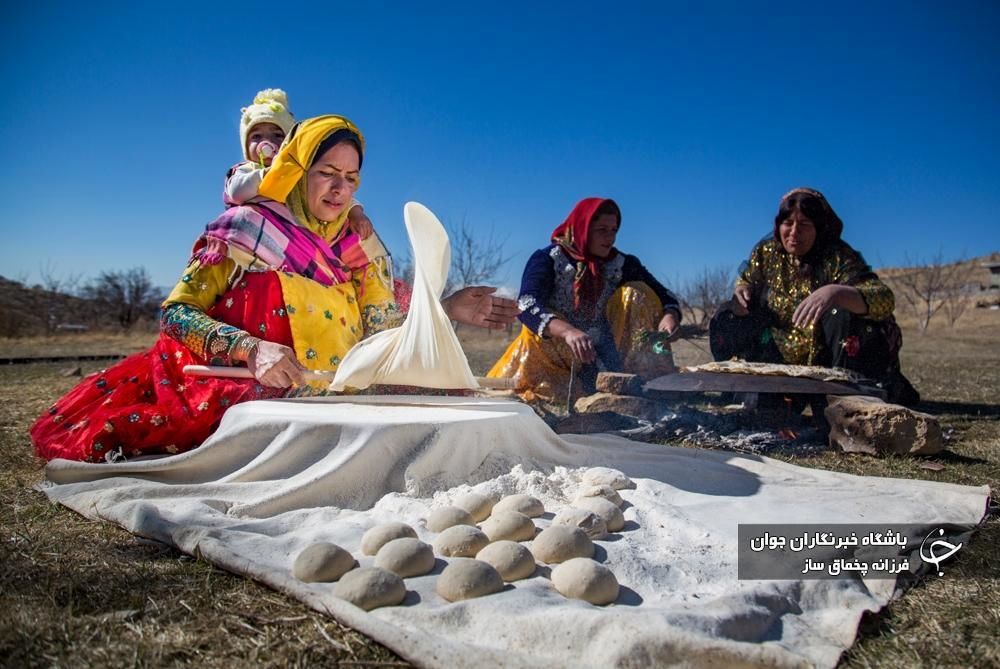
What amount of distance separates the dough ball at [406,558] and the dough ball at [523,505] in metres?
0.40

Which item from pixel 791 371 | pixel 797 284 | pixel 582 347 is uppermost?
pixel 797 284

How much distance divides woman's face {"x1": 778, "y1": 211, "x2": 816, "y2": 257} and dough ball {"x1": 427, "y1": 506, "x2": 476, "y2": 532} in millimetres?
3091

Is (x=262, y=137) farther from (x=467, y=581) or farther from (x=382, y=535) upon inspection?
(x=467, y=581)

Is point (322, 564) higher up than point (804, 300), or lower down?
lower down

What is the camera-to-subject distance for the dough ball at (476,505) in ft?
6.37

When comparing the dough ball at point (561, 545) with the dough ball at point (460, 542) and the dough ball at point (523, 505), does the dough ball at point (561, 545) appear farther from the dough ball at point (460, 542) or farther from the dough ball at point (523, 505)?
the dough ball at point (523, 505)

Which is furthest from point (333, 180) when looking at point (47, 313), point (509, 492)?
point (47, 313)

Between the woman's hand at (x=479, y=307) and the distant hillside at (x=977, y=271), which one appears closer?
the woman's hand at (x=479, y=307)

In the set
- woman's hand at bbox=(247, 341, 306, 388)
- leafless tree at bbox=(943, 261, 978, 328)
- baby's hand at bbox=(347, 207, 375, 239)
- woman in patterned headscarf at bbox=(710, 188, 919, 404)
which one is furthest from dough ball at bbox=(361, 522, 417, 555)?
leafless tree at bbox=(943, 261, 978, 328)

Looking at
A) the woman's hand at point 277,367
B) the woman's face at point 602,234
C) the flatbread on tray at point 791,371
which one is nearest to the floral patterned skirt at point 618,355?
the woman's face at point 602,234

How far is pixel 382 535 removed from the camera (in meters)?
1.67

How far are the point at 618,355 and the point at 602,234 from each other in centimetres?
85

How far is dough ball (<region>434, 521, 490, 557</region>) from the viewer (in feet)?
5.38

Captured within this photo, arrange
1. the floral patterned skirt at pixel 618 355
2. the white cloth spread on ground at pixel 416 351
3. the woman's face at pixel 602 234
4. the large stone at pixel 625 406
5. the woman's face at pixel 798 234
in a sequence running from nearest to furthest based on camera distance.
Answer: the white cloth spread on ground at pixel 416 351 → the large stone at pixel 625 406 → the woman's face at pixel 798 234 → the floral patterned skirt at pixel 618 355 → the woman's face at pixel 602 234
